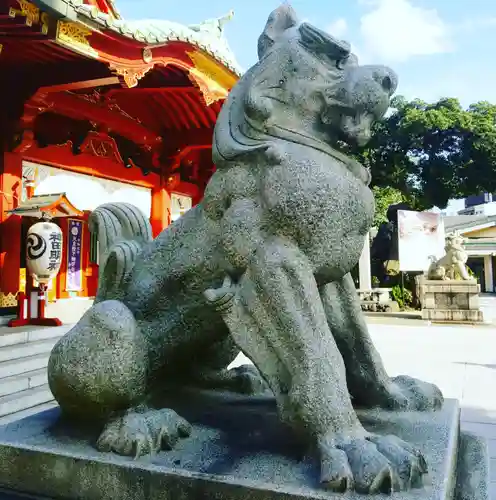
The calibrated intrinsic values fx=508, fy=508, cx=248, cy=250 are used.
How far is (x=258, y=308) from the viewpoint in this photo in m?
1.50

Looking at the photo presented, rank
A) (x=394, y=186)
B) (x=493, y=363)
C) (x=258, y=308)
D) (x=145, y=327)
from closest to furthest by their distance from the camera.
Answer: (x=258, y=308) < (x=145, y=327) < (x=493, y=363) < (x=394, y=186)

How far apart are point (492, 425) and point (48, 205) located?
16.4 feet

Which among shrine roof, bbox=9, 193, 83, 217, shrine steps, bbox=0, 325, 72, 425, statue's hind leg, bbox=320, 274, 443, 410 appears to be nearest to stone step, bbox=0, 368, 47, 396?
shrine steps, bbox=0, 325, 72, 425

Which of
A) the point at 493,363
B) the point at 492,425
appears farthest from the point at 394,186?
the point at 492,425

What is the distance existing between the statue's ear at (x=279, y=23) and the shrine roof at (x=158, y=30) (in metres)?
3.18

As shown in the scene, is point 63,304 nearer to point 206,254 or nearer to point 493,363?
point 493,363

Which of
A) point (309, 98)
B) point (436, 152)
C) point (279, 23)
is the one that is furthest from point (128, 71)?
point (436, 152)

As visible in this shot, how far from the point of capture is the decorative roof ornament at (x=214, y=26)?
23.3 feet

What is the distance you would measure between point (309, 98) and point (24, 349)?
14.1ft

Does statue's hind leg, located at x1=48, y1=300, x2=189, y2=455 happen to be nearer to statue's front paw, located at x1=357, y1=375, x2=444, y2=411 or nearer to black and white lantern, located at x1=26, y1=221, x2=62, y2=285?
statue's front paw, located at x1=357, y1=375, x2=444, y2=411

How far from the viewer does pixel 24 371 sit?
15.0 feet

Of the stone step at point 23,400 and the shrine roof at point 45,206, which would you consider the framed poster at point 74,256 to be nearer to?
the shrine roof at point 45,206

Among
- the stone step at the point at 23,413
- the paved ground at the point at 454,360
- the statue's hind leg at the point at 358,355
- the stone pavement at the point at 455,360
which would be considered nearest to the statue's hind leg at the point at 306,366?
the statue's hind leg at the point at 358,355

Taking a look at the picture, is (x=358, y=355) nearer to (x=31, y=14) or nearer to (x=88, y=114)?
(x=31, y=14)
